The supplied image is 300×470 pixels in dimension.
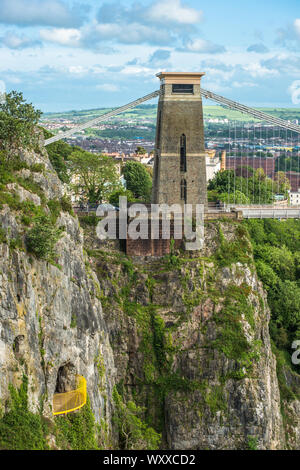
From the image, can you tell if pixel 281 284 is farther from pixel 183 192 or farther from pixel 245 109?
pixel 245 109

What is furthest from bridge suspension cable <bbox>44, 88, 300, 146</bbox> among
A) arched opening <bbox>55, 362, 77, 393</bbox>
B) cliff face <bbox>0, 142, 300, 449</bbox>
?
arched opening <bbox>55, 362, 77, 393</bbox>

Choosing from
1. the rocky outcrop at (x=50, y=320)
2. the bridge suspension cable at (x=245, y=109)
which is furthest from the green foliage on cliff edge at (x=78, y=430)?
the bridge suspension cable at (x=245, y=109)

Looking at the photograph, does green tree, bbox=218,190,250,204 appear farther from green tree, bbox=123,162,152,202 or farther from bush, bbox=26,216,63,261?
bush, bbox=26,216,63,261

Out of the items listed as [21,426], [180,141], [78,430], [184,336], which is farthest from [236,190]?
[21,426]

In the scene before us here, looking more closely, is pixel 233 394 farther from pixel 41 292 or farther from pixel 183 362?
pixel 41 292

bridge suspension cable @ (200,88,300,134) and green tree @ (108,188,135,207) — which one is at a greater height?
bridge suspension cable @ (200,88,300,134)
